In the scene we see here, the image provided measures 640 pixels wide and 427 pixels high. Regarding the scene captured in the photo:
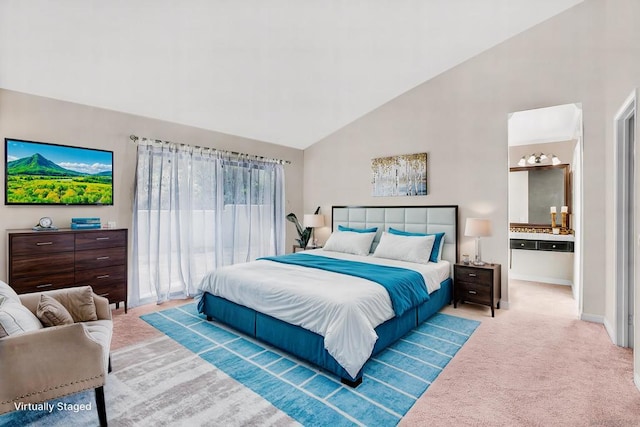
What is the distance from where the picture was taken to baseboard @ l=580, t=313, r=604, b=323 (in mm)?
3538

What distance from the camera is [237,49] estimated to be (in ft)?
11.1

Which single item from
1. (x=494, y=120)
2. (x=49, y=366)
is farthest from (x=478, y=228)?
(x=49, y=366)

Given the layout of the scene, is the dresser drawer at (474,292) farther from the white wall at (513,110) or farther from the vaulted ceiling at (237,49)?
the vaulted ceiling at (237,49)

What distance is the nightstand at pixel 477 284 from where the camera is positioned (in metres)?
3.79

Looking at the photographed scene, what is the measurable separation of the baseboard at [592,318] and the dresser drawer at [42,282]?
564cm

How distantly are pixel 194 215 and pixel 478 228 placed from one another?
3896 mm

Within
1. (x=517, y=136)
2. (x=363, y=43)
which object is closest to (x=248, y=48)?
(x=363, y=43)

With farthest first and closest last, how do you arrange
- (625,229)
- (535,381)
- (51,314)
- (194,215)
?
(194,215)
(625,229)
(535,381)
(51,314)

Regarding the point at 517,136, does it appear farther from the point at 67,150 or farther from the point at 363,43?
the point at 67,150

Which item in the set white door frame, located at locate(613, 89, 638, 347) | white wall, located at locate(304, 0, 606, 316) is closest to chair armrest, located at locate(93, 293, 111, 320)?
white wall, located at locate(304, 0, 606, 316)

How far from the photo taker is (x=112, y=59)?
314 centimetres

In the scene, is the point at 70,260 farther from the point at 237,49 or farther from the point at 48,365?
the point at 237,49

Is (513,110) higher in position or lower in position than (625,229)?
higher

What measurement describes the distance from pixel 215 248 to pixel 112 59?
2756mm
